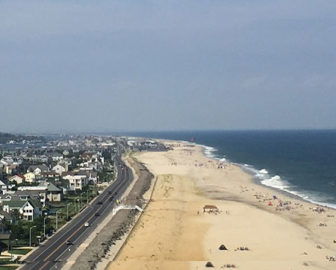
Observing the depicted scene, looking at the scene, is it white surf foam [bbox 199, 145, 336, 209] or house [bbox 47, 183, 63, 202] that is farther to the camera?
white surf foam [bbox 199, 145, 336, 209]

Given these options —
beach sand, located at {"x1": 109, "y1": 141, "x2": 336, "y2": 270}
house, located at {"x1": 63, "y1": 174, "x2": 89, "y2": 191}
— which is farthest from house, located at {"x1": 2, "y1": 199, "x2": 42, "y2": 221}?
house, located at {"x1": 63, "y1": 174, "x2": 89, "y2": 191}

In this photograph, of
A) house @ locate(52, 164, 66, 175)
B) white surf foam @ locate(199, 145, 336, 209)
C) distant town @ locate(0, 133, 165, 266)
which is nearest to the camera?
distant town @ locate(0, 133, 165, 266)

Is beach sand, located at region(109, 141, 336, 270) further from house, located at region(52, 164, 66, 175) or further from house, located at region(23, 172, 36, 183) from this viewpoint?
house, located at region(52, 164, 66, 175)

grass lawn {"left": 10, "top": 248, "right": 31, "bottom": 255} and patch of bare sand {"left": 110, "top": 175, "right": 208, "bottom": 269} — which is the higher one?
patch of bare sand {"left": 110, "top": 175, "right": 208, "bottom": 269}

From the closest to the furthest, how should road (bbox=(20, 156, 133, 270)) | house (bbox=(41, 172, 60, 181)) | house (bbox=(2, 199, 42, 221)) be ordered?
road (bbox=(20, 156, 133, 270))
house (bbox=(2, 199, 42, 221))
house (bbox=(41, 172, 60, 181))

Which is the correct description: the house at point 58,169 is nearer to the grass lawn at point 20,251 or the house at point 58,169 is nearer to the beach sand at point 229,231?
the beach sand at point 229,231

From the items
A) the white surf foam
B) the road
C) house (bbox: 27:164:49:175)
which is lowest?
the road

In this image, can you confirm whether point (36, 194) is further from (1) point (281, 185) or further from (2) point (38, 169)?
(1) point (281, 185)
